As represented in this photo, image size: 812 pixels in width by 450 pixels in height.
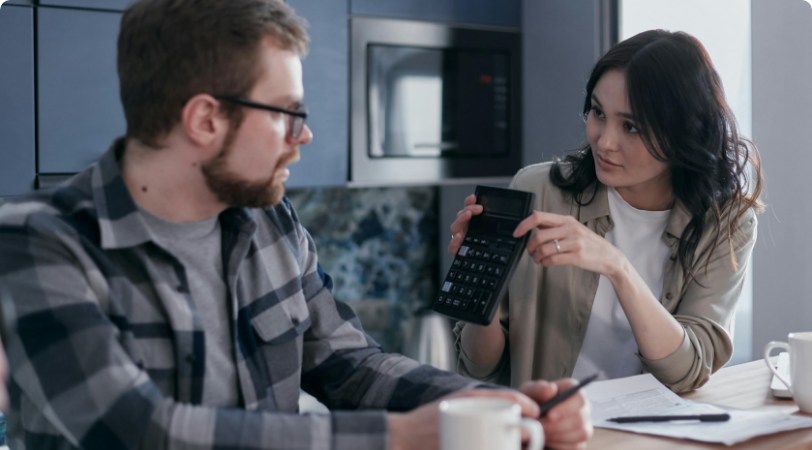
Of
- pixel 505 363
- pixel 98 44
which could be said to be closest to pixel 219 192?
pixel 505 363

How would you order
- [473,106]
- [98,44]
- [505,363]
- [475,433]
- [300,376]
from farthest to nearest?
[473,106], [98,44], [505,363], [300,376], [475,433]

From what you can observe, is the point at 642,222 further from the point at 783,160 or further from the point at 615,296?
the point at 783,160

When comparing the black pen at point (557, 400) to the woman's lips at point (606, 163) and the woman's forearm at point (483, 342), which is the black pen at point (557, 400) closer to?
the woman's forearm at point (483, 342)

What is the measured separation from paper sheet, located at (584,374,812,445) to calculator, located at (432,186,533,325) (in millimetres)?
205

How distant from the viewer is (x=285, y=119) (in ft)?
4.09

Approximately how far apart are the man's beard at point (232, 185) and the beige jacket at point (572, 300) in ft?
2.19

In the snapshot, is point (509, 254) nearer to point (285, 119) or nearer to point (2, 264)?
point (285, 119)

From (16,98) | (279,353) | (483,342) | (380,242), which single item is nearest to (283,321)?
(279,353)

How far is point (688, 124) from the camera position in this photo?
5.70 feet

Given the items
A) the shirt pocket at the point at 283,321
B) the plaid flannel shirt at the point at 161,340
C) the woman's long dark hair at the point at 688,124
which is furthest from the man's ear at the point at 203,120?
the woman's long dark hair at the point at 688,124

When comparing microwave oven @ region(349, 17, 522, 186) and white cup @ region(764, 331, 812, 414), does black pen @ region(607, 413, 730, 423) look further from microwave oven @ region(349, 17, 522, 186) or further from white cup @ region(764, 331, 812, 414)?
microwave oven @ region(349, 17, 522, 186)

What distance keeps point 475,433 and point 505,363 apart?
0.94 metres

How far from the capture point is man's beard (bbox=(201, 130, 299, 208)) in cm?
121

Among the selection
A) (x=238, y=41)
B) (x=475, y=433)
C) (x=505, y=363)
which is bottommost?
(x=505, y=363)
